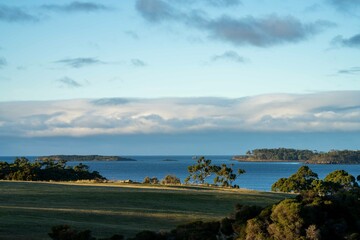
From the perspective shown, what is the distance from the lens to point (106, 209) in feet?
122

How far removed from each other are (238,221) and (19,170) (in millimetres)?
71847

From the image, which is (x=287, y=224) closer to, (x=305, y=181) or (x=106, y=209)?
(x=106, y=209)

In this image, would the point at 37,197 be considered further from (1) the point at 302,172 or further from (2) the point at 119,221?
(1) the point at 302,172

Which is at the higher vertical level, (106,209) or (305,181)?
(305,181)

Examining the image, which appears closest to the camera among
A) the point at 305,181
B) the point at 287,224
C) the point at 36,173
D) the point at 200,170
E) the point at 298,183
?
the point at 287,224

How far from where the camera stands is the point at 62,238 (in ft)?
74.4

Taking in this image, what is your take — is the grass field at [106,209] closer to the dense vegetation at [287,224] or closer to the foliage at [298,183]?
the dense vegetation at [287,224]

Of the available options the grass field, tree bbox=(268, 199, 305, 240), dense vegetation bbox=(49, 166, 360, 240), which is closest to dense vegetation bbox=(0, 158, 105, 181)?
the grass field

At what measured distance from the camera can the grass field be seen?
2788cm

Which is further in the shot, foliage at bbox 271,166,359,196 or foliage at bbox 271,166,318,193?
foliage at bbox 271,166,318,193

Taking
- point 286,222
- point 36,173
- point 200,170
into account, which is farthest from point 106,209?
point 200,170

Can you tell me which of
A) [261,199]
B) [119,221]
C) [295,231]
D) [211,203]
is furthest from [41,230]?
[261,199]

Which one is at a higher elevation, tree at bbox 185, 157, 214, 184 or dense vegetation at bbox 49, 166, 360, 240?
tree at bbox 185, 157, 214, 184

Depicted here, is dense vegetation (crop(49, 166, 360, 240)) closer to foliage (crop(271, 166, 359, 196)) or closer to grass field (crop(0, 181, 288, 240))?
grass field (crop(0, 181, 288, 240))
